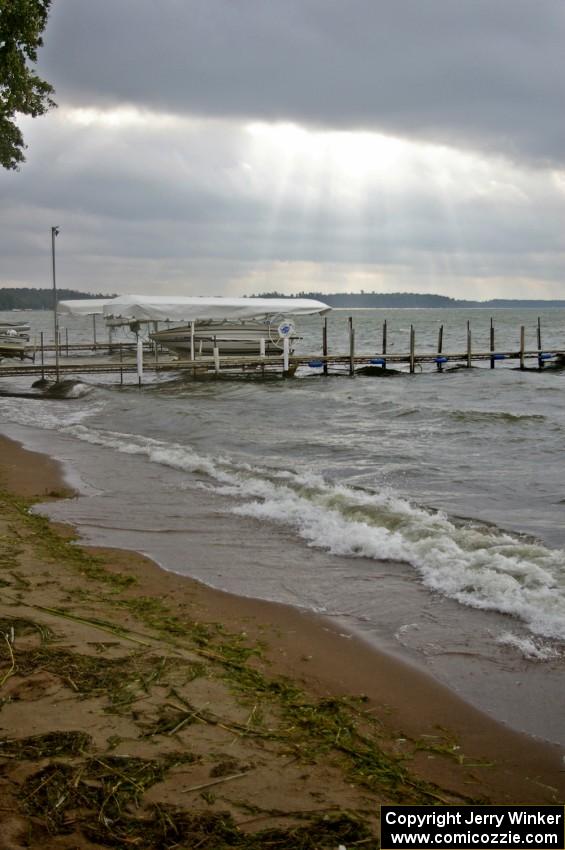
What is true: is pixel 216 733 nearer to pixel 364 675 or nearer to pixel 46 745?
pixel 46 745

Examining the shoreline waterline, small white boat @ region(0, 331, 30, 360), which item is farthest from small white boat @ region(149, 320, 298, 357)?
the shoreline waterline

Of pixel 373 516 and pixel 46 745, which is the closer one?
pixel 46 745

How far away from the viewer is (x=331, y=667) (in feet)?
16.4

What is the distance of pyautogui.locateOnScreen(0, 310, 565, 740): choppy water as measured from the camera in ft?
18.5

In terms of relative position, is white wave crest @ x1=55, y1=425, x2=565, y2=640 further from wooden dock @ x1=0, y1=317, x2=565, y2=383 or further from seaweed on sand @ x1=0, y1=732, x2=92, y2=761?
wooden dock @ x1=0, y1=317, x2=565, y2=383

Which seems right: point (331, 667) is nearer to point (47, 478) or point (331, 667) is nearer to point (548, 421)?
point (47, 478)

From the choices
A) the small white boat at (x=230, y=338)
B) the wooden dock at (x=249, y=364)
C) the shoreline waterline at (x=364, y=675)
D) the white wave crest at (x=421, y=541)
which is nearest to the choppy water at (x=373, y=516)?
the white wave crest at (x=421, y=541)

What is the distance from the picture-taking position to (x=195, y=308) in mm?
30453

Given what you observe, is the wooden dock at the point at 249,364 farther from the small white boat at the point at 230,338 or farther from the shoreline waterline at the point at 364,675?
the shoreline waterline at the point at 364,675

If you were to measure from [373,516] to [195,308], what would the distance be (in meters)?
22.5

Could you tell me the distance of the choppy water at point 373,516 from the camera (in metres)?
5.62

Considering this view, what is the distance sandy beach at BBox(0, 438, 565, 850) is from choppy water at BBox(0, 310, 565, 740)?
50 centimetres

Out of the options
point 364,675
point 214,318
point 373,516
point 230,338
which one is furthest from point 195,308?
point 364,675

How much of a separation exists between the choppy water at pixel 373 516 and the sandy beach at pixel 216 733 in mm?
498
